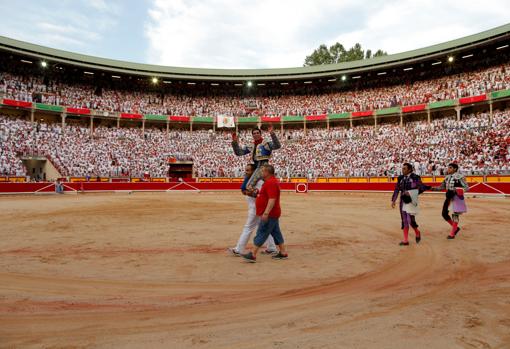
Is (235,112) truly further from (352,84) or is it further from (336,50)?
(336,50)

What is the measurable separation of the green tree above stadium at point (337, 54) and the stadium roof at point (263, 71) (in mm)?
22692

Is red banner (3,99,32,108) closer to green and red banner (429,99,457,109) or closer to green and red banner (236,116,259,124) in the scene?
green and red banner (236,116,259,124)

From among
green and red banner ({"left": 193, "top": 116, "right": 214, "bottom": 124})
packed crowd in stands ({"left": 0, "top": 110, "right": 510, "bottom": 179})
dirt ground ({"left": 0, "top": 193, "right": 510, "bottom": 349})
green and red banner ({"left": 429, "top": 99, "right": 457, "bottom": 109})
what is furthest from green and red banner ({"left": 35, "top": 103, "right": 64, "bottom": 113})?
green and red banner ({"left": 429, "top": 99, "right": 457, "bottom": 109})

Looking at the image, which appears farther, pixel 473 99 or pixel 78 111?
pixel 78 111

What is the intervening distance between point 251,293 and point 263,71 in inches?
1819

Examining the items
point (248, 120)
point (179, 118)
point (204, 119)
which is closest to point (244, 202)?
point (248, 120)

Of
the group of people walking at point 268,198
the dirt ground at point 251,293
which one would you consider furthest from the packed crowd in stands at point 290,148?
the dirt ground at point 251,293

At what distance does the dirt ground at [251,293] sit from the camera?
2865 mm

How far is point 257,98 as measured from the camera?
4928cm

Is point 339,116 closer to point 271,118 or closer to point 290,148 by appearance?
point 290,148

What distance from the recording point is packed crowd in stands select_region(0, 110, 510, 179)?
29375mm

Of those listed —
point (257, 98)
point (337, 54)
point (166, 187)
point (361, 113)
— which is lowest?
point (166, 187)

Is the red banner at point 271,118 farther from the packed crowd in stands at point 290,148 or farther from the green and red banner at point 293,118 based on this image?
the packed crowd in stands at point 290,148

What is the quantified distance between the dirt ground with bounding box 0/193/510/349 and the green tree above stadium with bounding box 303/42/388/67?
63789mm
